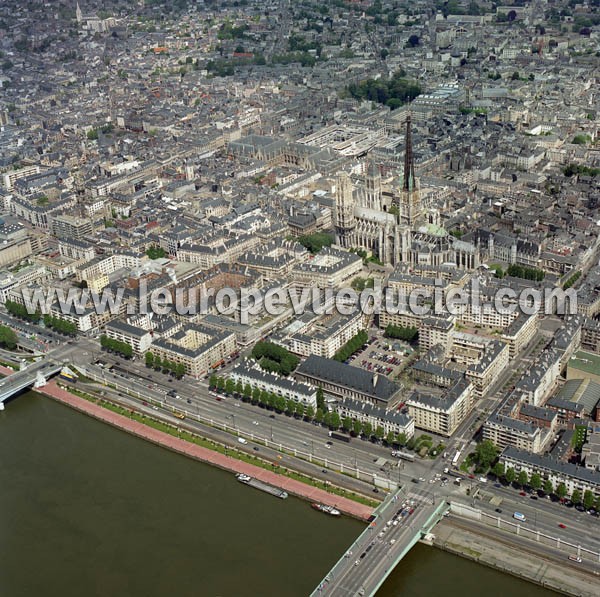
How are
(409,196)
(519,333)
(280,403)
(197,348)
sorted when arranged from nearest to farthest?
(280,403) < (519,333) < (197,348) < (409,196)

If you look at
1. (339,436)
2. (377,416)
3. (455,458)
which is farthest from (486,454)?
(339,436)

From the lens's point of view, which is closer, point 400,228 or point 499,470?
point 499,470

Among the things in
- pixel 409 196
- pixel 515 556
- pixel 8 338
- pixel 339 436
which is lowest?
pixel 515 556

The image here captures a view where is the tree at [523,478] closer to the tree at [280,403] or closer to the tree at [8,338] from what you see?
the tree at [280,403]

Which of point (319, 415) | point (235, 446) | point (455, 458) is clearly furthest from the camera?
point (319, 415)

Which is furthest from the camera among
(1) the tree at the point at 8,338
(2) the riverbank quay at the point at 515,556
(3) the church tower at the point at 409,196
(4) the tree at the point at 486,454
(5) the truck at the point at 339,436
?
(3) the church tower at the point at 409,196

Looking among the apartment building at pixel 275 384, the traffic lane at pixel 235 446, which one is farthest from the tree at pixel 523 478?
the apartment building at pixel 275 384

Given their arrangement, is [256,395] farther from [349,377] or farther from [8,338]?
[8,338]

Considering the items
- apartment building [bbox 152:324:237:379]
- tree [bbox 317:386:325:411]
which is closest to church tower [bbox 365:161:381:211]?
apartment building [bbox 152:324:237:379]
